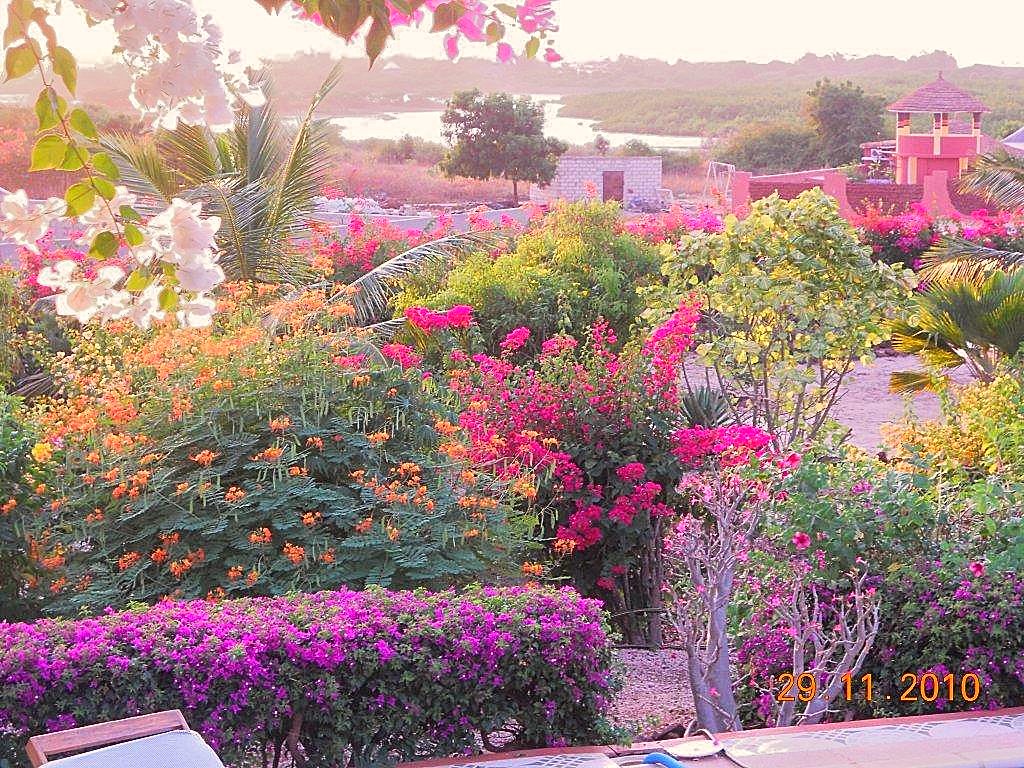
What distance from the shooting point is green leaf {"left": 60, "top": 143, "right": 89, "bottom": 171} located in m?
1.65

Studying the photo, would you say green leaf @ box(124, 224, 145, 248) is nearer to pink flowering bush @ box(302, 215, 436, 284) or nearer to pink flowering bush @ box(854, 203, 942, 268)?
pink flowering bush @ box(302, 215, 436, 284)

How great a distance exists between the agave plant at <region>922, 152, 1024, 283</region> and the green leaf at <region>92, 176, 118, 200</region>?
11.5m

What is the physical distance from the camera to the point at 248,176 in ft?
37.6

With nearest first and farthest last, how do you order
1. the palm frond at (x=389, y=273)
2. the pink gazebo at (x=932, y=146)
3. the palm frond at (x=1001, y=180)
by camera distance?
the palm frond at (x=389, y=273), the palm frond at (x=1001, y=180), the pink gazebo at (x=932, y=146)

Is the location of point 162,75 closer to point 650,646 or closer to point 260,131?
point 650,646

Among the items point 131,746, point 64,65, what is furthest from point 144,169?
point 64,65

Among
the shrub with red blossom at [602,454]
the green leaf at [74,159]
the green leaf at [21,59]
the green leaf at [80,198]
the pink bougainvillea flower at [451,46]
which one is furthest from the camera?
the shrub with red blossom at [602,454]

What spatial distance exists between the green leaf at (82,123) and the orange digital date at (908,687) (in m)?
3.21

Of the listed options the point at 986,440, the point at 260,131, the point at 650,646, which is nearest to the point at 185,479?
the point at 650,646

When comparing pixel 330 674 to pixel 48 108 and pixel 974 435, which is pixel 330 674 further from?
pixel 974 435

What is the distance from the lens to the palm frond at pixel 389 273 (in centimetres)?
1126

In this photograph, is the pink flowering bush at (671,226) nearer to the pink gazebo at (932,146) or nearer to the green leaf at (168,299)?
the green leaf at (168,299)

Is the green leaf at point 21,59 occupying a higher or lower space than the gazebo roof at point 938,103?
lower

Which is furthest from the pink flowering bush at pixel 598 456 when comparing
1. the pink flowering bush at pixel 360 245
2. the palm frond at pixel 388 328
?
the pink flowering bush at pixel 360 245
